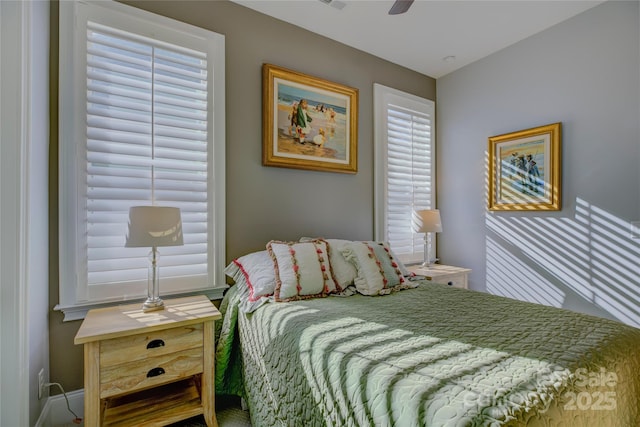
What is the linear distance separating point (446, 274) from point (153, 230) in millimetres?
2517

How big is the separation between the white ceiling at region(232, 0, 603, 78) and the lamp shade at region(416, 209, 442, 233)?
166 cm

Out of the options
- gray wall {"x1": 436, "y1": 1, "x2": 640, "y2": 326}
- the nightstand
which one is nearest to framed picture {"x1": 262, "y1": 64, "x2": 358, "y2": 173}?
the nightstand

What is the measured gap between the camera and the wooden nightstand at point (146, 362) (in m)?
1.48

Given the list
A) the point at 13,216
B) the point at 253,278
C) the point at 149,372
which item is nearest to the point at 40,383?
the point at 149,372

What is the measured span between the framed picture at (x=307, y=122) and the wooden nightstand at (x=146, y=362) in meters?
1.35

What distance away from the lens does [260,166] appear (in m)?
2.51

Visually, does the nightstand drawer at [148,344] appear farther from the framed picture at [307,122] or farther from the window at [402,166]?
the window at [402,166]

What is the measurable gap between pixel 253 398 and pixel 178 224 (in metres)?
1.05

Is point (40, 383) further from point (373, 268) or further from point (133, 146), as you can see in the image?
point (373, 268)

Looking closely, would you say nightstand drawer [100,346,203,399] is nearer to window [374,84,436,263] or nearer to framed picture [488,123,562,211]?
window [374,84,436,263]

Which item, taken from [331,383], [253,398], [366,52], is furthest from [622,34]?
[253,398]

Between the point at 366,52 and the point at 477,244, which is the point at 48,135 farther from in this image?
the point at 477,244

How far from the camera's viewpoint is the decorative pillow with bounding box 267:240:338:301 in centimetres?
190

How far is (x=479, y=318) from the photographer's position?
61.2 inches
